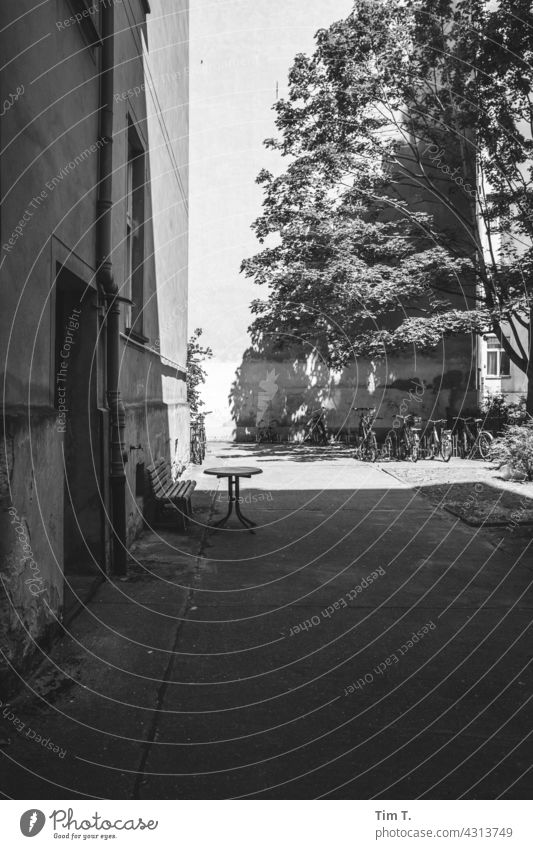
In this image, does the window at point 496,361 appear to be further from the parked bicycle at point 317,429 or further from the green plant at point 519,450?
the green plant at point 519,450

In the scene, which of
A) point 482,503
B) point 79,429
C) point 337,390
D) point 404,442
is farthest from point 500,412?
point 79,429

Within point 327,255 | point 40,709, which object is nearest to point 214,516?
point 40,709

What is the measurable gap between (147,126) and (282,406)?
14877 mm

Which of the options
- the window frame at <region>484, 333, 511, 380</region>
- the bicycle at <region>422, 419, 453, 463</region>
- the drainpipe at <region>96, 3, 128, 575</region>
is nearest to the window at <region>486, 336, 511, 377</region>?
the window frame at <region>484, 333, 511, 380</region>

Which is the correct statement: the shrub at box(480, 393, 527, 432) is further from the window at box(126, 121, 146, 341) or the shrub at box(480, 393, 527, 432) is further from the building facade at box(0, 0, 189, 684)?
the window at box(126, 121, 146, 341)

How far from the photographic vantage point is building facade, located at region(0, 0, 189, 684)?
349 centimetres

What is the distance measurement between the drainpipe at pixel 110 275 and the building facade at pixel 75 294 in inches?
0.5

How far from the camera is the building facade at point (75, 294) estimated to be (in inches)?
137

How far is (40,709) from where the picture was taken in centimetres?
327

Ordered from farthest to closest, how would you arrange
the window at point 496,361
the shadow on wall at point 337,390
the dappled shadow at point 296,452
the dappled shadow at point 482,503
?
1. the window at point 496,361
2. the shadow on wall at point 337,390
3. the dappled shadow at point 296,452
4. the dappled shadow at point 482,503

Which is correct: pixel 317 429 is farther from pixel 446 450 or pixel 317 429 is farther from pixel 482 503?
pixel 482 503

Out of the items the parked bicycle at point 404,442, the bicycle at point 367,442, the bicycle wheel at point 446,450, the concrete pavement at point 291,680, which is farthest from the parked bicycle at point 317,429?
the concrete pavement at point 291,680

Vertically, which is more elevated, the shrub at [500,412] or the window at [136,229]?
the window at [136,229]

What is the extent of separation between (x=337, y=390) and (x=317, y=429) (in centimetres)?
172
